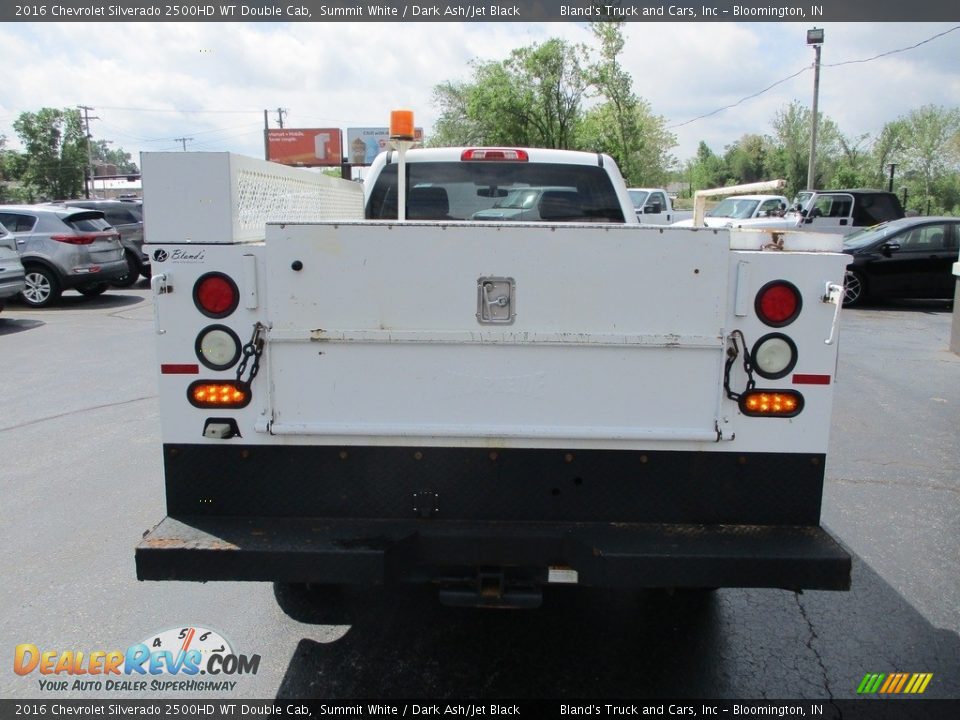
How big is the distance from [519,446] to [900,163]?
191 feet

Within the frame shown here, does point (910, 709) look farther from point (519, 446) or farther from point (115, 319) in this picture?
point (115, 319)

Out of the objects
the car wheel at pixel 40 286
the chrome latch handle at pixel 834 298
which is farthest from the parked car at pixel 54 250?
the chrome latch handle at pixel 834 298

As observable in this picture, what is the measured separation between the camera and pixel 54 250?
15.1 meters

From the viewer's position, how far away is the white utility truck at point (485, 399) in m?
2.77

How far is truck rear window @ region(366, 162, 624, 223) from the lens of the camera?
201 inches

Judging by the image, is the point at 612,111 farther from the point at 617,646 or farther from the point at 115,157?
the point at 115,157

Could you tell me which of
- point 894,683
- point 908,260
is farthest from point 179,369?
point 908,260

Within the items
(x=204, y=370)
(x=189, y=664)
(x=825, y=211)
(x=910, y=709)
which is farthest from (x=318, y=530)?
(x=825, y=211)

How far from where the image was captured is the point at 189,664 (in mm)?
3484

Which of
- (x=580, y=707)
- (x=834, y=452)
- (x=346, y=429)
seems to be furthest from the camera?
(x=834, y=452)

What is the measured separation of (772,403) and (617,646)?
1381 millimetres

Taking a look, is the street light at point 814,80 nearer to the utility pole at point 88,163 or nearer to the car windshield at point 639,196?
the car windshield at point 639,196

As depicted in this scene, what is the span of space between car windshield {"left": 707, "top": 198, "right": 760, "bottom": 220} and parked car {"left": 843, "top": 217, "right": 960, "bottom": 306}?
6330mm

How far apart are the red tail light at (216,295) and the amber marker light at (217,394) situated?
0.25 meters
